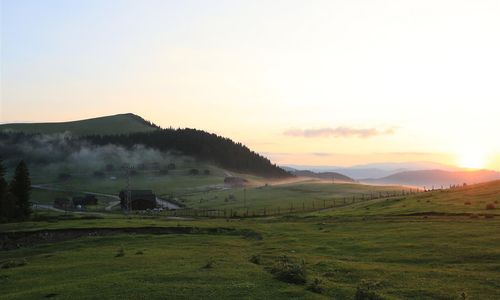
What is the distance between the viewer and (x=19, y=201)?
11338 cm

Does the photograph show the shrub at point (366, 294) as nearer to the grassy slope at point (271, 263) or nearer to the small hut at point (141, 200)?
the grassy slope at point (271, 263)

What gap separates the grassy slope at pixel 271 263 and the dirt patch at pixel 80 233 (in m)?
6.00

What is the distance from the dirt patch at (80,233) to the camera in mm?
69625

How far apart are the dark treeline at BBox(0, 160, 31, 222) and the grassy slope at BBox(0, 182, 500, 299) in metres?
43.9

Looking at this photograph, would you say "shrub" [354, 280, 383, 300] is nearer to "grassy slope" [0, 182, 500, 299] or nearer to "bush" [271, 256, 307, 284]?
"grassy slope" [0, 182, 500, 299]

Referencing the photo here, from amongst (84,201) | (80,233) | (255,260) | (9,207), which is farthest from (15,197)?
(255,260)

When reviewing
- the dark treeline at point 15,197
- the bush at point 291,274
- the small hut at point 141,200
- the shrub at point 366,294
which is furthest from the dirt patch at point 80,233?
the small hut at point 141,200

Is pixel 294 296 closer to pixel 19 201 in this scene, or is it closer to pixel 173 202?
pixel 19 201

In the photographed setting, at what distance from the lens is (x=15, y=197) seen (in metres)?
108

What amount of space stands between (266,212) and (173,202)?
7680cm

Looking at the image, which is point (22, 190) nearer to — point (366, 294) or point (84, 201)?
Answer: point (84, 201)

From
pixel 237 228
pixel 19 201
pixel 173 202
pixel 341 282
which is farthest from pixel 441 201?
pixel 173 202

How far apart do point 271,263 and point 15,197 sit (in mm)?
86664

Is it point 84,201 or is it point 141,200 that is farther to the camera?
point 84,201
